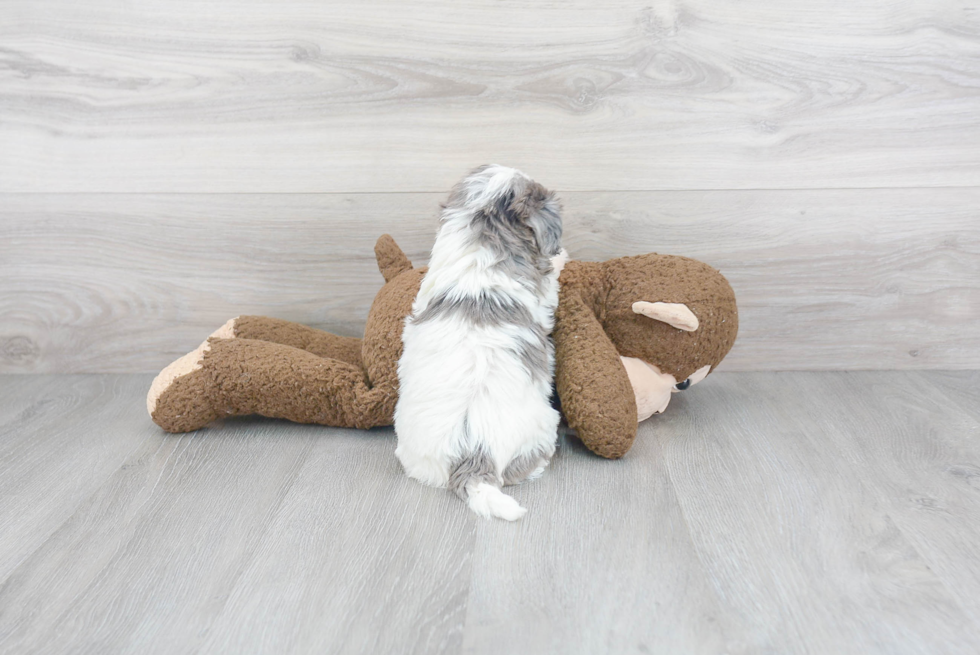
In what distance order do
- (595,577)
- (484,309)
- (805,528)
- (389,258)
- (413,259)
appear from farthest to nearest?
(413,259), (389,258), (484,309), (805,528), (595,577)

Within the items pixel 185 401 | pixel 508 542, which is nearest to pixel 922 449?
pixel 508 542

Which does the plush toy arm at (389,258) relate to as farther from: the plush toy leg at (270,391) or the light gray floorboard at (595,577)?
the light gray floorboard at (595,577)

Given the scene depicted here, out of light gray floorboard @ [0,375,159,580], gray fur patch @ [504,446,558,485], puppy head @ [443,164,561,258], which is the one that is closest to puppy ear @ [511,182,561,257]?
puppy head @ [443,164,561,258]

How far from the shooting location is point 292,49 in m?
1.38

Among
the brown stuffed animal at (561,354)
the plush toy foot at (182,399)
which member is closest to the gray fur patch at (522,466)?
the brown stuffed animal at (561,354)

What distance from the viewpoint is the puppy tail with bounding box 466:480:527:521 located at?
979mm

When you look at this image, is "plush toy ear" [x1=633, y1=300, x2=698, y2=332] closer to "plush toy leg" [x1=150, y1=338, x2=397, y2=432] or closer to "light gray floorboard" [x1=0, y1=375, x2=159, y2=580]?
"plush toy leg" [x1=150, y1=338, x2=397, y2=432]

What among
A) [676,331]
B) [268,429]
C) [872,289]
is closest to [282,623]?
[268,429]

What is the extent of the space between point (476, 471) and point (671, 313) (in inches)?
16.7

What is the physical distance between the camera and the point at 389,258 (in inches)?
53.1

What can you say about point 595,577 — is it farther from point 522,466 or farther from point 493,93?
point 493,93

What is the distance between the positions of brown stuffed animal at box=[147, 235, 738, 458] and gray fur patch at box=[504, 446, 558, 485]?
0.11 m

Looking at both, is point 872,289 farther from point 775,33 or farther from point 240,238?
point 240,238

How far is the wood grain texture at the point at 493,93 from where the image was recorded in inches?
53.6
